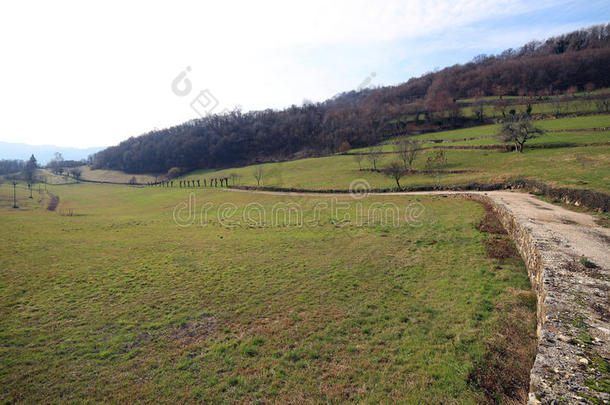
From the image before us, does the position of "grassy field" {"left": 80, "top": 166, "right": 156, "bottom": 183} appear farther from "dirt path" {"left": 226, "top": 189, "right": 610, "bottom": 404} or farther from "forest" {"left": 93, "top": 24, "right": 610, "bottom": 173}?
"dirt path" {"left": 226, "top": 189, "right": 610, "bottom": 404}

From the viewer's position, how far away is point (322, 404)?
6.33 meters

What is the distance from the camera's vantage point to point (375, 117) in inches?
4488

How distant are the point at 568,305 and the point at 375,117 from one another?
11659cm

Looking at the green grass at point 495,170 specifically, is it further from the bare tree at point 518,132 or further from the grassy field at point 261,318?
the grassy field at point 261,318

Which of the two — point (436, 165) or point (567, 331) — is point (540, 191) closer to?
point (436, 165)

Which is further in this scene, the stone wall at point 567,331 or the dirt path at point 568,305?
the dirt path at point 568,305

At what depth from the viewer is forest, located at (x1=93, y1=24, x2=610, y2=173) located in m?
98.2

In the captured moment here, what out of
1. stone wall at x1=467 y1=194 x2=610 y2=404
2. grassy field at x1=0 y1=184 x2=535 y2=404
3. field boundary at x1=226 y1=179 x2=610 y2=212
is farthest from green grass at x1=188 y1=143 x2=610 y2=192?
stone wall at x1=467 y1=194 x2=610 y2=404

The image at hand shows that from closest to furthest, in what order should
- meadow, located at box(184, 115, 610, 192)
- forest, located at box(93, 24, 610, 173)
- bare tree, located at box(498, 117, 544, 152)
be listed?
meadow, located at box(184, 115, 610, 192) → bare tree, located at box(498, 117, 544, 152) → forest, located at box(93, 24, 610, 173)

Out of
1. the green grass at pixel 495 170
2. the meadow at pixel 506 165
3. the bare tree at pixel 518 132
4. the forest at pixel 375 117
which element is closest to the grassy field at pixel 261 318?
the green grass at pixel 495 170

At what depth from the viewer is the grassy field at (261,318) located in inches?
275

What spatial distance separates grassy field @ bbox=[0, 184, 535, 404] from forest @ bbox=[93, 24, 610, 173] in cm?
8088

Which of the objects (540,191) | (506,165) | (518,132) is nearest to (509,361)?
(540,191)

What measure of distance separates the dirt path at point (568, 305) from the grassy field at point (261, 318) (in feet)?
3.58
